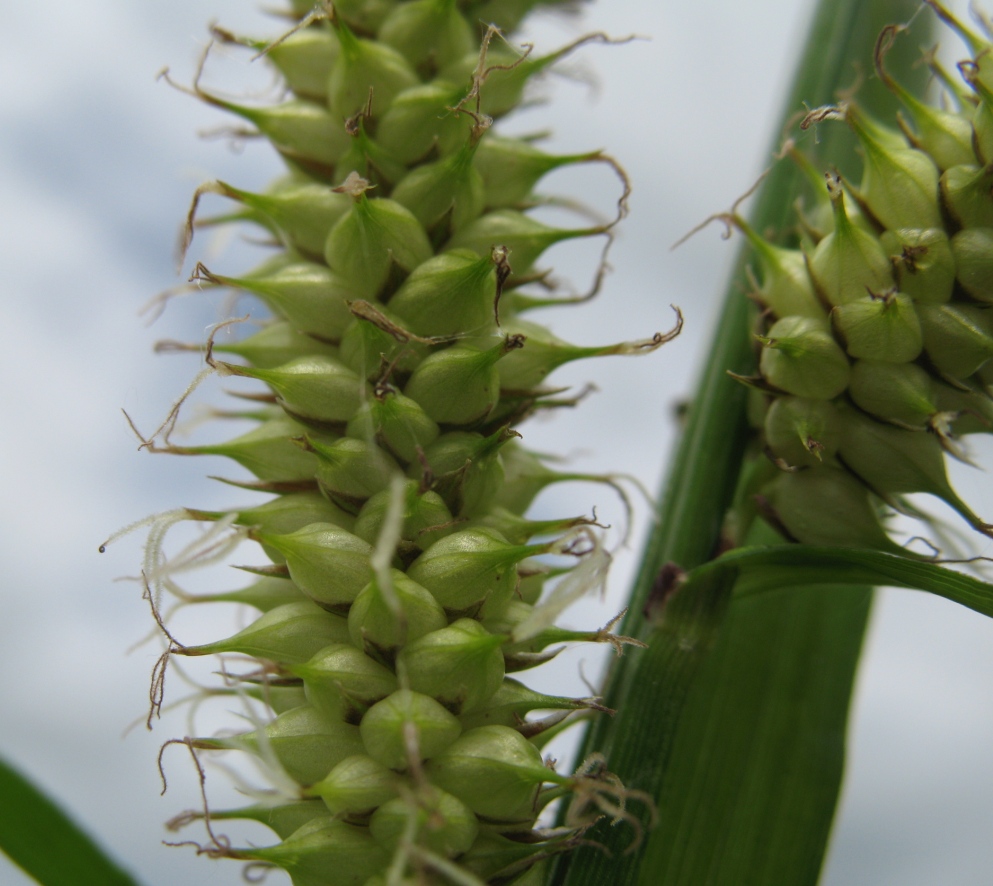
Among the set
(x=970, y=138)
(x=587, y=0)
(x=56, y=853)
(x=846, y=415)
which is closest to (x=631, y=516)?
(x=846, y=415)

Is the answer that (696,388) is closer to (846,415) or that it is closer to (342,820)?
(846,415)

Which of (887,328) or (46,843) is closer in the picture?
(46,843)

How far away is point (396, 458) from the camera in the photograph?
114cm

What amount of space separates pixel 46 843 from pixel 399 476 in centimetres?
52

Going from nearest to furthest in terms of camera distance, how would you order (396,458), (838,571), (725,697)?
1. (396,458)
2. (838,571)
3. (725,697)

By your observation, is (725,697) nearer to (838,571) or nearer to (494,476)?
(838,571)

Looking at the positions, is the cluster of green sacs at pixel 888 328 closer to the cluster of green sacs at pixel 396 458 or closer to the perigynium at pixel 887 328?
the perigynium at pixel 887 328

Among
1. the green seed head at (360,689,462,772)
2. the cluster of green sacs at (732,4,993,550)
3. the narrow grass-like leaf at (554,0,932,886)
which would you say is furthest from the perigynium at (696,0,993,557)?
the green seed head at (360,689,462,772)

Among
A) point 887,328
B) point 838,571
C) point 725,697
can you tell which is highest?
point 887,328

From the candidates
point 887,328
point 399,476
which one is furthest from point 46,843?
point 887,328

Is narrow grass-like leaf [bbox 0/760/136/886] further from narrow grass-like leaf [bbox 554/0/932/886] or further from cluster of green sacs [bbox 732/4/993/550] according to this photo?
cluster of green sacs [bbox 732/4/993/550]

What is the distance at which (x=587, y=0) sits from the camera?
1.78 metres

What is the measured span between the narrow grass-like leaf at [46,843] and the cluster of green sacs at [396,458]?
5.1 inches

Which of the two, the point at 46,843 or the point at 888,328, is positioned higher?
the point at 888,328
